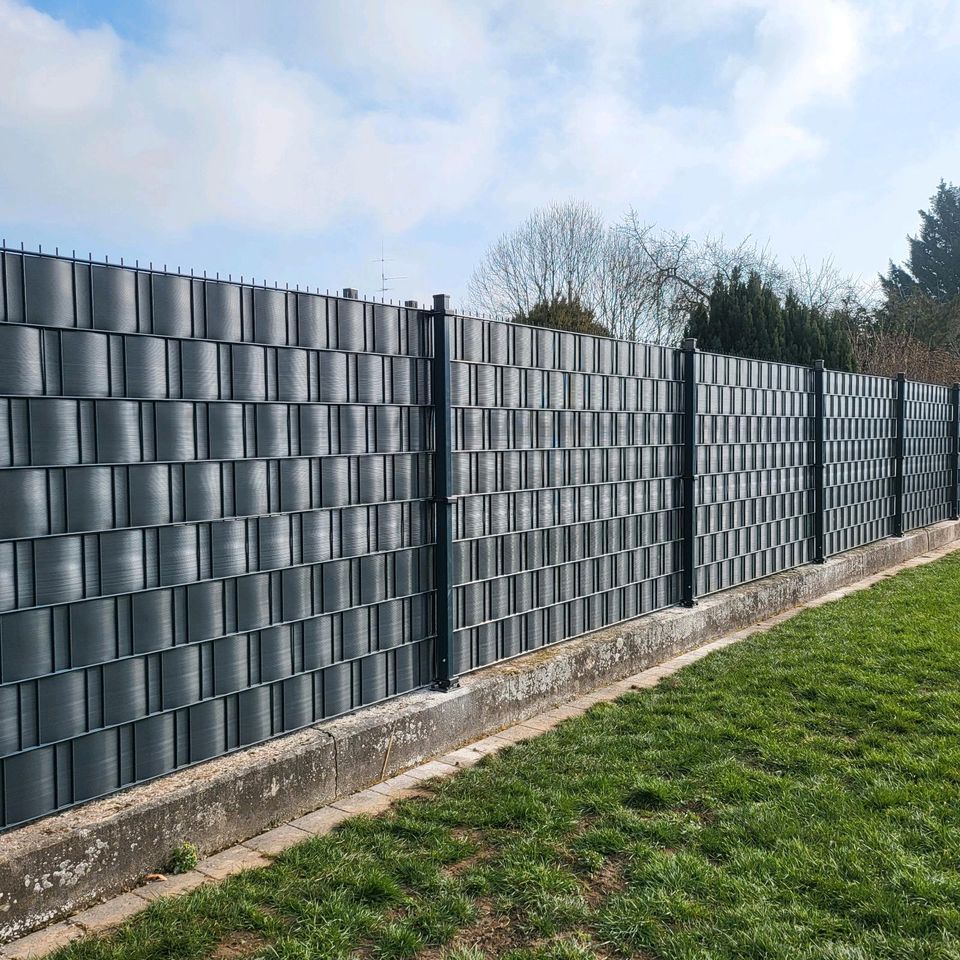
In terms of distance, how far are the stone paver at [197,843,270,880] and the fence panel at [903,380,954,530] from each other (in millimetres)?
10232

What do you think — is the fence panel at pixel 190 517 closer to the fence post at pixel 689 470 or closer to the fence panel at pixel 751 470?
the fence post at pixel 689 470

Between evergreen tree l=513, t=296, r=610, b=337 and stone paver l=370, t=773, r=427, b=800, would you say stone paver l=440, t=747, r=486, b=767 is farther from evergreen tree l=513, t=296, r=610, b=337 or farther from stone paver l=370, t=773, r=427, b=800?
evergreen tree l=513, t=296, r=610, b=337

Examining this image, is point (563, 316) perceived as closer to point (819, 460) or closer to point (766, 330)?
point (766, 330)

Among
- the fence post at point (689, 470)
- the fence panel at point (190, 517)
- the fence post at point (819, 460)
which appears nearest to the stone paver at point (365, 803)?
the fence panel at point (190, 517)

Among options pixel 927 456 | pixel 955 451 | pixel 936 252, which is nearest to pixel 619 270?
pixel 955 451

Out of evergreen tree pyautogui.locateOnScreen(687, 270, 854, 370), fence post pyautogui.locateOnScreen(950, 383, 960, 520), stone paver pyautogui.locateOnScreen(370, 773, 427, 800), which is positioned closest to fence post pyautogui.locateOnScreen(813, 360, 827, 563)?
fence post pyautogui.locateOnScreen(950, 383, 960, 520)

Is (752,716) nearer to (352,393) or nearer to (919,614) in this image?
(352,393)

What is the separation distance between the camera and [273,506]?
3.78 metres

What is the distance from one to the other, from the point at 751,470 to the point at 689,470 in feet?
4.34

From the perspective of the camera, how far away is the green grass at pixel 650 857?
2701 mm

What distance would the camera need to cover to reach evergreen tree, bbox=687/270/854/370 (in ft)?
67.8

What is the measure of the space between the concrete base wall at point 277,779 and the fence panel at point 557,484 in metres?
0.21

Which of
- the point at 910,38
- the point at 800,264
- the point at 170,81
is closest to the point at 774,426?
the point at 910,38

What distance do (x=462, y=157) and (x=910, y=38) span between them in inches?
280
